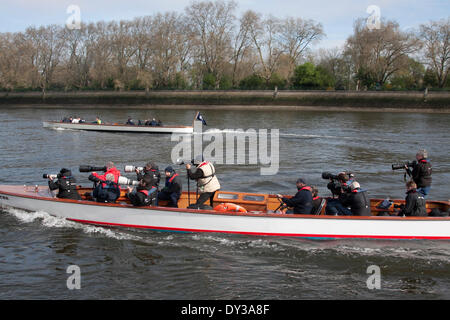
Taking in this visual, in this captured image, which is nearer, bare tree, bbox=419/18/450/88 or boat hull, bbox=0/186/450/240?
boat hull, bbox=0/186/450/240

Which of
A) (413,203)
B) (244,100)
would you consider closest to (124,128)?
(413,203)

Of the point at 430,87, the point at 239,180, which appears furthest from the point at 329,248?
the point at 430,87

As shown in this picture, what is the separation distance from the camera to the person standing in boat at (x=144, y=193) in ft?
35.1

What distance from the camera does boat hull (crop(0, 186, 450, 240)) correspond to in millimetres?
9977

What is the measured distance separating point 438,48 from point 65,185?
60674 mm

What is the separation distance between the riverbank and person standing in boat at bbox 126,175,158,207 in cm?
4926

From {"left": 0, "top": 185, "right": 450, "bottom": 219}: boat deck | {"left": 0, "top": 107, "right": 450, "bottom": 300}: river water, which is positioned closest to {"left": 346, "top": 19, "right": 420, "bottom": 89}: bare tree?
{"left": 0, "top": 107, "right": 450, "bottom": 300}: river water

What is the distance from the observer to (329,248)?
1020 centimetres

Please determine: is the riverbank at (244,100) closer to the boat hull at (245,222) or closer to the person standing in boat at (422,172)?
the person standing in boat at (422,172)

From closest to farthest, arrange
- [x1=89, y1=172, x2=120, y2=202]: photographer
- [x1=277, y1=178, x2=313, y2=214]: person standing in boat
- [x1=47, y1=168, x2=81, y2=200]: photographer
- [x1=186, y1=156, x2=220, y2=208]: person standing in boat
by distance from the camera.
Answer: [x1=277, y1=178, x2=313, y2=214]: person standing in boat, [x1=186, y1=156, x2=220, y2=208]: person standing in boat, [x1=89, y1=172, x2=120, y2=202]: photographer, [x1=47, y1=168, x2=81, y2=200]: photographer

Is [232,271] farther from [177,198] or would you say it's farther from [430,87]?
[430,87]

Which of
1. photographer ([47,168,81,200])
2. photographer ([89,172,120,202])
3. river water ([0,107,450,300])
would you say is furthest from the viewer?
photographer ([47,168,81,200])

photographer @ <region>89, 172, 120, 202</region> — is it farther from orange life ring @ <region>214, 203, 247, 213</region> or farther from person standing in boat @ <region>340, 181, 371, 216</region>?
person standing in boat @ <region>340, 181, 371, 216</region>

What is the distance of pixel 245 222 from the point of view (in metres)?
10.5
